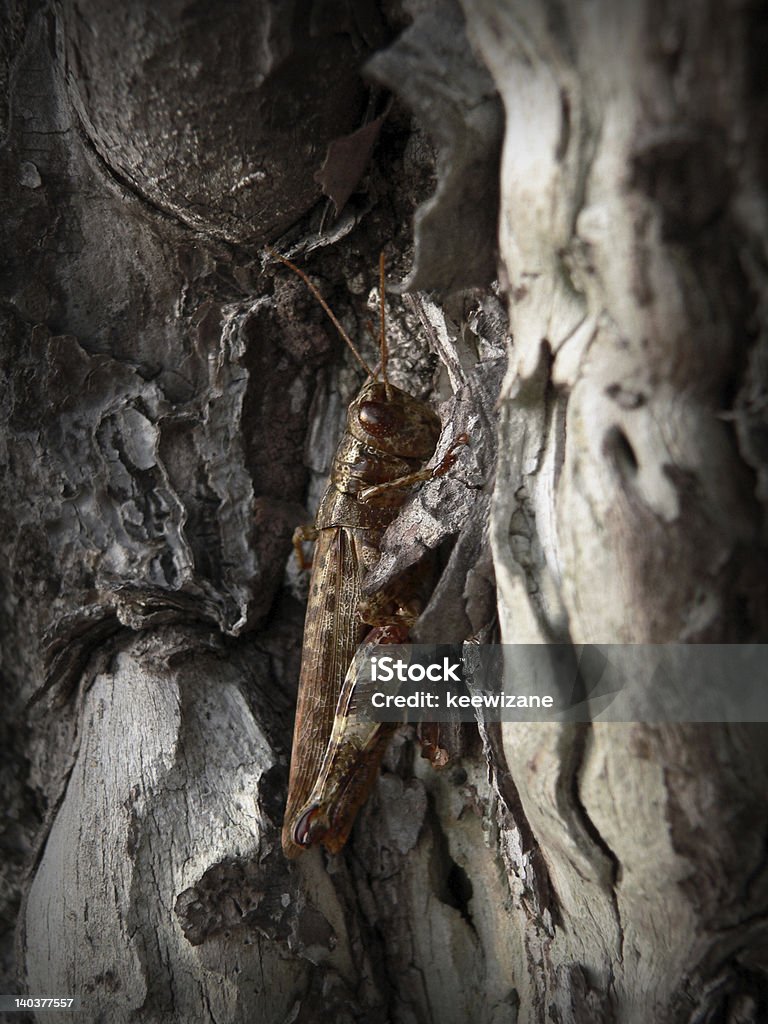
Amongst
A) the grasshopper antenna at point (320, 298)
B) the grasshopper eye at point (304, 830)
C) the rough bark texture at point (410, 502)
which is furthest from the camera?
the grasshopper antenna at point (320, 298)

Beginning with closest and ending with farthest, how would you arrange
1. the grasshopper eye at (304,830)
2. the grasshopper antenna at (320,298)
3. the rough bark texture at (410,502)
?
the rough bark texture at (410,502)
the grasshopper eye at (304,830)
the grasshopper antenna at (320,298)

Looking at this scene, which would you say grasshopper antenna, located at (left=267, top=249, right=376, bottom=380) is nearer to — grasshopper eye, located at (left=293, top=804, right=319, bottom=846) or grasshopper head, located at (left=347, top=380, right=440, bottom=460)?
grasshopper head, located at (left=347, top=380, right=440, bottom=460)

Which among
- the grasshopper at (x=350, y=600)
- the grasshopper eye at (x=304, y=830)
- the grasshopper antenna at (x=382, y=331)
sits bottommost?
the grasshopper eye at (x=304, y=830)

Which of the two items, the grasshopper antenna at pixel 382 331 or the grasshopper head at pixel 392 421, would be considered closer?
the grasshopper antenna at pixel 382 331

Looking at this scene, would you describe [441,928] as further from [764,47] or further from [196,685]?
[764,47]

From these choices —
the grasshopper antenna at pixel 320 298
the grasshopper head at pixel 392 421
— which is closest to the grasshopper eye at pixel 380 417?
the grasshopper head at pixel 392 421

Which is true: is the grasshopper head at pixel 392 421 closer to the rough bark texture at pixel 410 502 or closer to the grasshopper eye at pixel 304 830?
the rough bark texture at pixel 410 502

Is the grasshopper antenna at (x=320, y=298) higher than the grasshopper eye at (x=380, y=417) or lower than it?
higher
